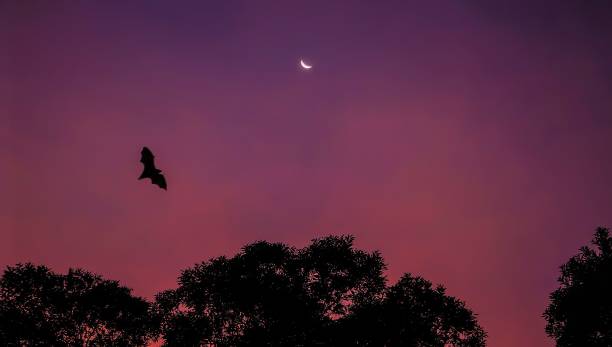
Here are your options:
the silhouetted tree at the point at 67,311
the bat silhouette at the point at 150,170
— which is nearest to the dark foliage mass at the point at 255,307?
the silhouetted tree at the point at 67,311

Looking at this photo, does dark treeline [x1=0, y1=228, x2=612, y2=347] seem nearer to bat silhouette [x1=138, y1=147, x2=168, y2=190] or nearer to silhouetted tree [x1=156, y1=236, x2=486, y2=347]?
silhouetted tree [x1=156, y1=236, x2=486, y2=347]

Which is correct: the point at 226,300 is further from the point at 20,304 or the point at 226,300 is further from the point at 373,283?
the point at 20,304

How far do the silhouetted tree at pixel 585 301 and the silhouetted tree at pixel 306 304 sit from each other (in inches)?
282

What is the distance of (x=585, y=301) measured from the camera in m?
36.4

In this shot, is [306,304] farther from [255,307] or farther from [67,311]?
[67,311]

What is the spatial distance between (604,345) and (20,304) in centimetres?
4803

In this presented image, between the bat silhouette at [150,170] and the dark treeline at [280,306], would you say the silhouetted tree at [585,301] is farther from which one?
the bat silhouette at [150,170]

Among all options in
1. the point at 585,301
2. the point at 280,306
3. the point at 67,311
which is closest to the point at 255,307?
the point at 280,306

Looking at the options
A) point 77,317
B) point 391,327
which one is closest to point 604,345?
point 391,327

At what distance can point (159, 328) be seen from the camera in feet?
135

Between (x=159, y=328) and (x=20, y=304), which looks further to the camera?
(x=159, y=328)

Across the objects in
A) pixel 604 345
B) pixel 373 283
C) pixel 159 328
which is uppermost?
pixel 373 283

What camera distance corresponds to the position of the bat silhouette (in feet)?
55.8

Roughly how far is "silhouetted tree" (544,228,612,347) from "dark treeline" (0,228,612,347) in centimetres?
8
